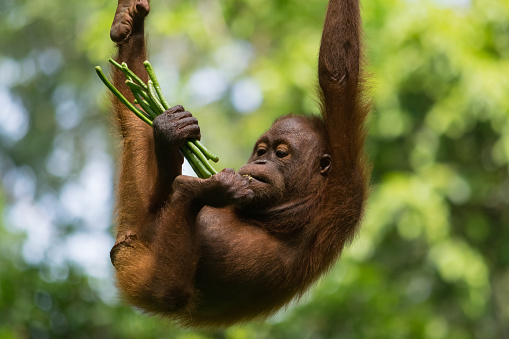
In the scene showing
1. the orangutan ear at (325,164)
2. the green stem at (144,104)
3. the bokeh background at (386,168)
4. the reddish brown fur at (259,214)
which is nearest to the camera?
the reddish brown fur at (259,214)

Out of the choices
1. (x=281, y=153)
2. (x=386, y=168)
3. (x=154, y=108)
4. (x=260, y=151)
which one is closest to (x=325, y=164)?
(x=281, y=153)

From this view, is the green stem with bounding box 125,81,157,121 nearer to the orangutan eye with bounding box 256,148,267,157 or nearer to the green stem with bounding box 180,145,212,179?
the green stem with bounding box 180,145,212,179

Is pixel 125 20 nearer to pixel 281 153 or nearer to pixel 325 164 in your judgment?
pixel 281 153

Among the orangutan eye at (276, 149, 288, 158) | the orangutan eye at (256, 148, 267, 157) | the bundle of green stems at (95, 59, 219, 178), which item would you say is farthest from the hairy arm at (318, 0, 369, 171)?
the bundle of green stems at (95, 59, 219, 178)

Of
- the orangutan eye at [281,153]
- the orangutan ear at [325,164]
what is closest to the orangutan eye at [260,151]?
the orangutan eye at [281,153]

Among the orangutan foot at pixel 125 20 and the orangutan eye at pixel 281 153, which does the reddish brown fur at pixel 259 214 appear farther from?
the orangutan foot at pixel 125 20

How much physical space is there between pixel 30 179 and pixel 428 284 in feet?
43.0

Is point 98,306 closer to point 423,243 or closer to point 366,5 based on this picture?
point 366,5

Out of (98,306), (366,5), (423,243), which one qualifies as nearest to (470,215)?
(423,243)

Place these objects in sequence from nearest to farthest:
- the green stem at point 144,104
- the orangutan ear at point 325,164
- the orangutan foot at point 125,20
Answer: the green stem at point 144,104 < the orangutan ear at point 325,164 < the orangutan foot at point 125,20

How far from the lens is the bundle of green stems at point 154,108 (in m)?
4.10

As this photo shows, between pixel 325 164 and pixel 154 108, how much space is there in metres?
1.14

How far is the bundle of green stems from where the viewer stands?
4102 millimetres

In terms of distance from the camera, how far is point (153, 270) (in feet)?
13.5
